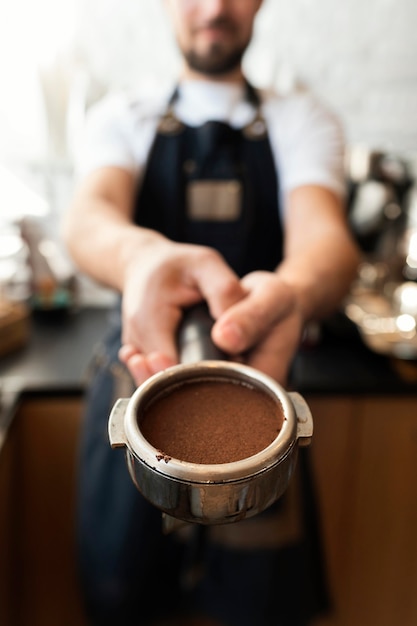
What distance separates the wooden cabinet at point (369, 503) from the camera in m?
1.16

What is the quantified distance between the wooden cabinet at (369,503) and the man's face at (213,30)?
746 mm

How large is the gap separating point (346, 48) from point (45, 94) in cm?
91

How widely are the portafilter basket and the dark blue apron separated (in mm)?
560

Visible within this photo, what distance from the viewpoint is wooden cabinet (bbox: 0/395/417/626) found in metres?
→ 1.11

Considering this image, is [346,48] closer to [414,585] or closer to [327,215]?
[327,215]

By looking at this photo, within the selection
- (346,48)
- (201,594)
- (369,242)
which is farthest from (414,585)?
(346,48)

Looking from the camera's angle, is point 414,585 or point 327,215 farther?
point 414,585

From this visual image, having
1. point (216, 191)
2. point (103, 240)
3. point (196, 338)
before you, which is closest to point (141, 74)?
point (216, 191)

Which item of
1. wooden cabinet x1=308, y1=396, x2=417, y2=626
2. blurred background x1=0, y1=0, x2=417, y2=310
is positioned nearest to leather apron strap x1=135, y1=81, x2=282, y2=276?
wooden cabinet x1=308, y1=396, x2=417, y2=626

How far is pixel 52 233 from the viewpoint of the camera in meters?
1.54

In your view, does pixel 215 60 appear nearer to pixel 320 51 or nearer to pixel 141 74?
pixel 141 74

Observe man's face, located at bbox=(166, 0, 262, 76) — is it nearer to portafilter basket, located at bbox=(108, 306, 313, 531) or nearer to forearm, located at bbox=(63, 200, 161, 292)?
forearm, located at bbox=(63, 200, 161, 292)

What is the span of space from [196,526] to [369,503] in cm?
53

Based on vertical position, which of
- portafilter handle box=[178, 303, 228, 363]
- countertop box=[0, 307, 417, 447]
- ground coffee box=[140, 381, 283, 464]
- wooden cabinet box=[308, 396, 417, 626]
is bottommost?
wooden cabinet box=[308, 396, 417, 626]
